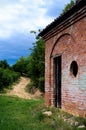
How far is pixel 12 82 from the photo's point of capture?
1275 inches

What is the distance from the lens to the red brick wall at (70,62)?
11.7m

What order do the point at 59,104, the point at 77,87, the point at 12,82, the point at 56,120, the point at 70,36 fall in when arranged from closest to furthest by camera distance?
the point at 56,120 < the point at 77,87 < the point at 70,36 < the point at 59,104 < the point at 12,82

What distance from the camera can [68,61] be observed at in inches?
520

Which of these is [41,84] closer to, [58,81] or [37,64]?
[37,64]

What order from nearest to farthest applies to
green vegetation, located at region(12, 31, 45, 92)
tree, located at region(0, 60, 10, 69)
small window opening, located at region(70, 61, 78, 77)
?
1. small window opening, located at region(70, 61, 78, 77)
2. green vegetation, located at region(12, 31, 45, 92)
3. tree, located at region(0, 60, 10, 69)

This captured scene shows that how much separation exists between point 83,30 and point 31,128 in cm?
385

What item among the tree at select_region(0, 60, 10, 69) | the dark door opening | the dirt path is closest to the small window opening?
the dark door opening

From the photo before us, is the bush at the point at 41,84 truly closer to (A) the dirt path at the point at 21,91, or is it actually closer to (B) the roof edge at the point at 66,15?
(A) the dirt path at the point at 21,91

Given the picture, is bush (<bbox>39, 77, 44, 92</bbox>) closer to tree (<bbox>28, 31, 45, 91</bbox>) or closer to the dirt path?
the dirt path

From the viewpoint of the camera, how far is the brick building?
11727 mm

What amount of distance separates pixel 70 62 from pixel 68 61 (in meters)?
0.23

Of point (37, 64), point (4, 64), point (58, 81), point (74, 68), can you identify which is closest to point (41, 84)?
point (37, 64)

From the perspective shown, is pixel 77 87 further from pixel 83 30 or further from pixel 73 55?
pixel 83 30

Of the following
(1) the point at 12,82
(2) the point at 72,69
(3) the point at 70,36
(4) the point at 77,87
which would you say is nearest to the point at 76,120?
(4) the point at 77,87
